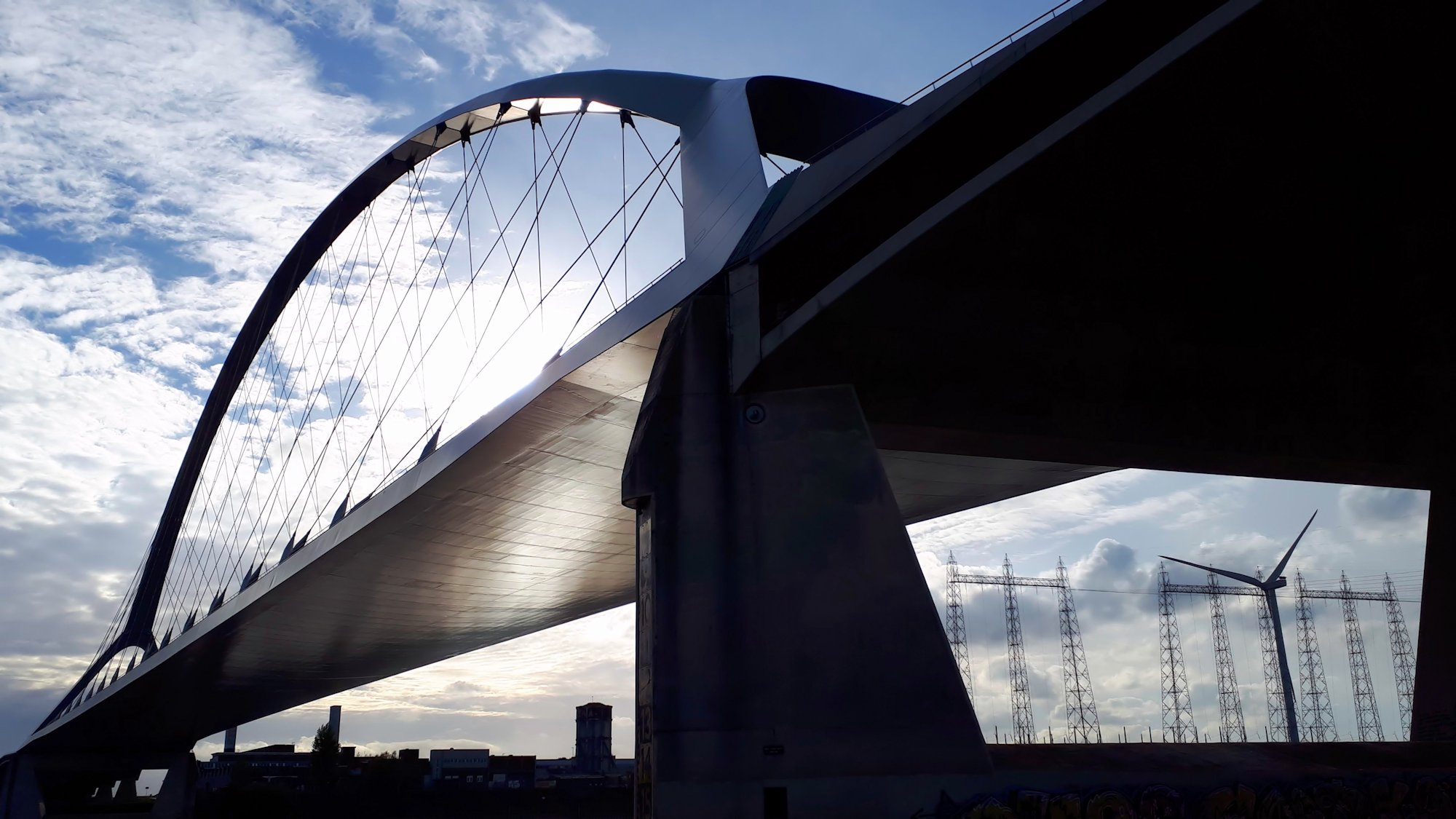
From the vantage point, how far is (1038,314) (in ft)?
60.3

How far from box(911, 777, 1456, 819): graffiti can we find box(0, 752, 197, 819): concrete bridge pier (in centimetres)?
6128

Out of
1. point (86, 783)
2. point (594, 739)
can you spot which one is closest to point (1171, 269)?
point (86, 783)

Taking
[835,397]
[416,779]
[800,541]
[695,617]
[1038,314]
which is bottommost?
[416,779]

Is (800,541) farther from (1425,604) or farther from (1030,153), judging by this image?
(1425,604)

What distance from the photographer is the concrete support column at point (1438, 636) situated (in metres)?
24.1

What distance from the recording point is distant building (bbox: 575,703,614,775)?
409ft

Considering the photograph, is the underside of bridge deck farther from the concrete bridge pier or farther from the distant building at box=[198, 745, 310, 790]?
the distant building at box=[198, 745, 310, 790]

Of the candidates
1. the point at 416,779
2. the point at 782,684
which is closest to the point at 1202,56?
the point at 782,684

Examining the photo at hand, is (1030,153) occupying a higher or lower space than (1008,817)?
higher

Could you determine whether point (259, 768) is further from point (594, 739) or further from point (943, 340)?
point (943, 340)

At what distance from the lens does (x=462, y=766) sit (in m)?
128

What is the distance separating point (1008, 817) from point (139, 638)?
6431 cm

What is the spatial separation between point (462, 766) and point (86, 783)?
189ft

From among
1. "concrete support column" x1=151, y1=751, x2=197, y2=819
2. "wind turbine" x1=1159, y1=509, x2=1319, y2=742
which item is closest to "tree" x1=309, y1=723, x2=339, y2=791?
"concrete support column" x1=151, y1=751, x2=197, y2=819
